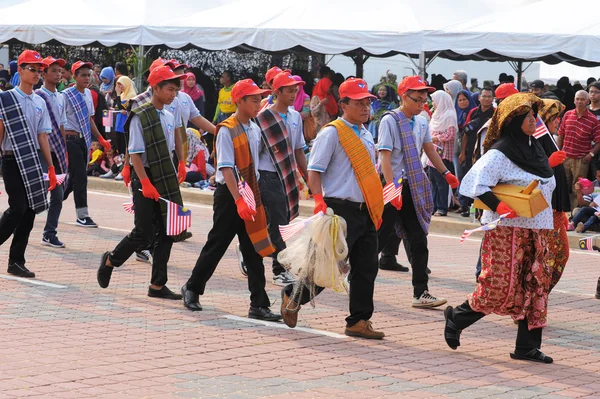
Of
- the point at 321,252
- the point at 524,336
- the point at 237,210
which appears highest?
the point at 237,210

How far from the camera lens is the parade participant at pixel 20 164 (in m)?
10.0

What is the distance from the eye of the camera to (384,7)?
18578mm

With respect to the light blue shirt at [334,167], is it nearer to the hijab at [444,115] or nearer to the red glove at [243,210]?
the red glove at [243,210]

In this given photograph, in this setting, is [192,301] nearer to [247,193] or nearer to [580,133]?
[247,193]

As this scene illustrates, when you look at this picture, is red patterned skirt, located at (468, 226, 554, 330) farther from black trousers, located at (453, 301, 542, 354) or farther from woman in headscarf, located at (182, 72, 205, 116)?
woman in headscarf, located at (182, 72, 205, 116)

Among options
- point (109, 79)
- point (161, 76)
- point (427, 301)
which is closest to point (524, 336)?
point (427, 301)

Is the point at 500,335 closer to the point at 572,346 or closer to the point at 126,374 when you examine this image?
the point at 572,346

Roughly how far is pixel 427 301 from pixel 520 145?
2.34 m

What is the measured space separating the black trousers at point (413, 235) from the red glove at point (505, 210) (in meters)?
2.27

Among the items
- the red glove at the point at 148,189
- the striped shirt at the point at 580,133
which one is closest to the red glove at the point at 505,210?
the red glove at the point at 148,189

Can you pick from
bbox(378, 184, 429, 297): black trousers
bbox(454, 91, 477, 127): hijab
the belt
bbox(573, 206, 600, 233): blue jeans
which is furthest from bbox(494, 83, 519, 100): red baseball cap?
bbox(454, 91, 477, 127): hijab

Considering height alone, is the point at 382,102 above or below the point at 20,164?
above

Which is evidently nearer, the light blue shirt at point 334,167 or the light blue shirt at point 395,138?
the light blue shirt at point 334,167

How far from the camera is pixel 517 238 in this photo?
724 centimetres
